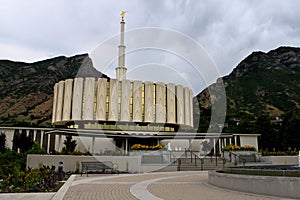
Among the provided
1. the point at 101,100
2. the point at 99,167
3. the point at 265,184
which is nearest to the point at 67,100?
the point at 101,100

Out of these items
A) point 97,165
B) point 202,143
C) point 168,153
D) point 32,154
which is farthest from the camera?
point 202,143

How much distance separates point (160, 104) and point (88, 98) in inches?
491

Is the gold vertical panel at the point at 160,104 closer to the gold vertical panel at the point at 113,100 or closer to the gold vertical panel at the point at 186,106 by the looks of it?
the gold vertical panel at the point at 186,106

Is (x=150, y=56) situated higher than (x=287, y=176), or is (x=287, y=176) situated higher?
(x=150, y=56)

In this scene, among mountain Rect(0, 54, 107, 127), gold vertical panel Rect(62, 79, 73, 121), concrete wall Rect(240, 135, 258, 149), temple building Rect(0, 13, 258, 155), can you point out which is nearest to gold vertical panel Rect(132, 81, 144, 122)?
temple building Rect(0, 13, 258, 155)

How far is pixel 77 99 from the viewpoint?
4662cm

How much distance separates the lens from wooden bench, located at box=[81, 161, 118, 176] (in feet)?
51.0

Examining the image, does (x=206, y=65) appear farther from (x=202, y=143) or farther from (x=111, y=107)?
(x=111, y=107)

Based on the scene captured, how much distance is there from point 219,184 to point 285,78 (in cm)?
10159

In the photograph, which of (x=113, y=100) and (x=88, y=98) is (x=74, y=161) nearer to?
(x=113, y=100)

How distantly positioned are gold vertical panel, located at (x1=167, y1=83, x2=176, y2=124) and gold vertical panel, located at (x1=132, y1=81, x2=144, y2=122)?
17.0 ft

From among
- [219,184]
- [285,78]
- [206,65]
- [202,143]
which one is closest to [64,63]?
[285,78]

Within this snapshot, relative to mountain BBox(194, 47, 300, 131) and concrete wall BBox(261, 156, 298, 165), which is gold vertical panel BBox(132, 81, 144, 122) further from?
mountain BBox(194, 47, 300, 131)

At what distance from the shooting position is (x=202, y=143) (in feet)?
128
